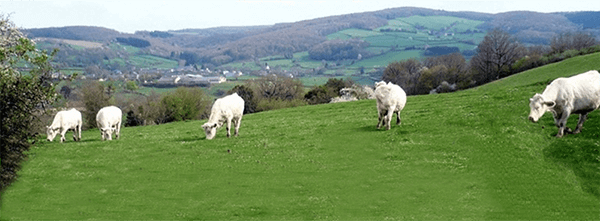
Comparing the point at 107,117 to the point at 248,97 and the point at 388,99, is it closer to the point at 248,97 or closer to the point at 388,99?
the point at 388,99

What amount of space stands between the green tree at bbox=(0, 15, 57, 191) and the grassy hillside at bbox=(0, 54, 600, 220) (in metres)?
1.15

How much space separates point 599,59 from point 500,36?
2066 inches

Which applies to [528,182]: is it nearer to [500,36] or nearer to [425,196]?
[425,196]

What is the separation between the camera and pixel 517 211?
1422cm

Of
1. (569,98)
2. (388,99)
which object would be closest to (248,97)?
(388,99)

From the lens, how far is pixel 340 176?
19.0 meters

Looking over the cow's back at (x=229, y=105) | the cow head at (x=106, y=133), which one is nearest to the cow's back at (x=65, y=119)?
the cow head at (x=106, y=133)

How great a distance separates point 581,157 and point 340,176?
9.83 metres

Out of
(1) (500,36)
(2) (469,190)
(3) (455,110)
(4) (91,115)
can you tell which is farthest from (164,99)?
(1) (500,36)

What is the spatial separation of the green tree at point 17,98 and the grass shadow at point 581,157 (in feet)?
78.2

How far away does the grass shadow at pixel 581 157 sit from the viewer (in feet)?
52.5

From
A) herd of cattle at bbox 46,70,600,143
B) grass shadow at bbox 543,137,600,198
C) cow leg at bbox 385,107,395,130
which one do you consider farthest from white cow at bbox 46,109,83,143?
grass shadow at bbox 543,137,600,198

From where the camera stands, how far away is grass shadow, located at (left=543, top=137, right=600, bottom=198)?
52.5 feet

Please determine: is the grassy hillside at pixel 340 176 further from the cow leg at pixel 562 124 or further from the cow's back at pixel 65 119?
the cow's back at pixel 65 119
